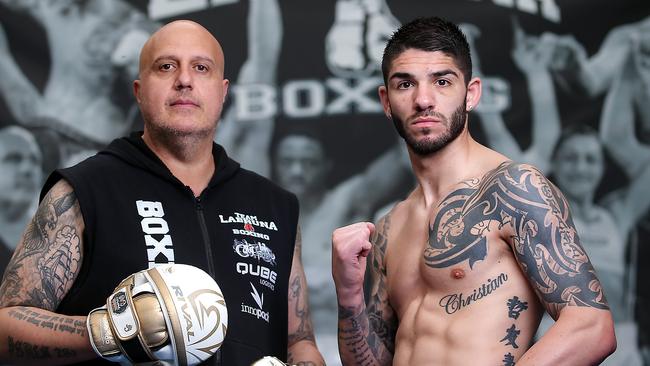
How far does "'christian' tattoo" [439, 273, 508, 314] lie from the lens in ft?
8.30

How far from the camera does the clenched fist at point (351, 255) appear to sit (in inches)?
97.2

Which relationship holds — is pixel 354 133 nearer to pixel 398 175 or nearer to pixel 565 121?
pixel 398 175

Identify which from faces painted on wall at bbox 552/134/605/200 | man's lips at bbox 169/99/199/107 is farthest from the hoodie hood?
faces painted on wall at bbox 552/134/605/200

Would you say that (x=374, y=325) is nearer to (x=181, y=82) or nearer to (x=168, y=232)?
(x=168, y=232)

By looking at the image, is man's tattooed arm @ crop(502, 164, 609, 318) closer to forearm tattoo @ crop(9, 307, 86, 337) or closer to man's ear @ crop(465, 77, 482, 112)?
man's ear @ crop(465, 77, 482, 112)

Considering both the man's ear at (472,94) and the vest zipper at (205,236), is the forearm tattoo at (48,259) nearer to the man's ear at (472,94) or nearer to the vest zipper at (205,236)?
the vest zipper at (205,236)

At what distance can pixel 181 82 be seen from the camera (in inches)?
106

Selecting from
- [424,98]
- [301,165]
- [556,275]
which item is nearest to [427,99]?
[424,98]

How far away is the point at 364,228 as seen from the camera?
8.13 ft

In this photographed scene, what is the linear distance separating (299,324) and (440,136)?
0.61 m

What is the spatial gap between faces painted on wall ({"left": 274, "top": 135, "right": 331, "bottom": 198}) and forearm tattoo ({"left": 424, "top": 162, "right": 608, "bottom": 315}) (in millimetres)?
1015

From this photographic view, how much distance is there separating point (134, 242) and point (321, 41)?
52.8 inches

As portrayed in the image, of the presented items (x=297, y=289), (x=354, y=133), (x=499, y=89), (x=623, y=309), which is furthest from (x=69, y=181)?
(x=623, y=309)

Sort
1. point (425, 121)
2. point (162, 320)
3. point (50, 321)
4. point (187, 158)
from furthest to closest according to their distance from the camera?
1. point (187, 158)
2. point (425, 121)
3. point (50, 321)
4. point (162, 320)
